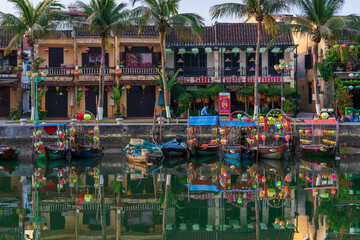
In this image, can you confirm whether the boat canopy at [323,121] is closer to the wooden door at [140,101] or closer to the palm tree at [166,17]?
the palm tree at [166,17]

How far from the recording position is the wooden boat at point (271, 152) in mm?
28672

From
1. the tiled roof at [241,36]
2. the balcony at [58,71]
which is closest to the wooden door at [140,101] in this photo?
the balcony at [58,71]

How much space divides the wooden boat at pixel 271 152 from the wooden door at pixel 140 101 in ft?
46.5

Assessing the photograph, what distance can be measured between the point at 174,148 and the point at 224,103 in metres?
11.2

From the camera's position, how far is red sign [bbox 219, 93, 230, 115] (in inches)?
1566

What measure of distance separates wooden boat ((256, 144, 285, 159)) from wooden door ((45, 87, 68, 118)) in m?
18.6

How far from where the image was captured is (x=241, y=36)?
41.9 m

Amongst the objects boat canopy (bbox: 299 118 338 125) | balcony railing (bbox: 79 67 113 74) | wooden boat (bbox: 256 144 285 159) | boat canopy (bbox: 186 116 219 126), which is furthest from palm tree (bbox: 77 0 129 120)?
boat canopy (bbox: 299 118 338 125)

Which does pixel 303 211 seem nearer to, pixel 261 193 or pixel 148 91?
pixel 261 193

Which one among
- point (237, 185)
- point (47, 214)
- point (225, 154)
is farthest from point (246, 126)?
point (47, 214)

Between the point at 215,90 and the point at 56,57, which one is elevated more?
the point at 56,57

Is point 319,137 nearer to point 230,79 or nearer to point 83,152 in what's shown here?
point 230,79

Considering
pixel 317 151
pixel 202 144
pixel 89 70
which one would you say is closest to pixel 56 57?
pixel 89 70

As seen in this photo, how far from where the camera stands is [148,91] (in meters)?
41.2
